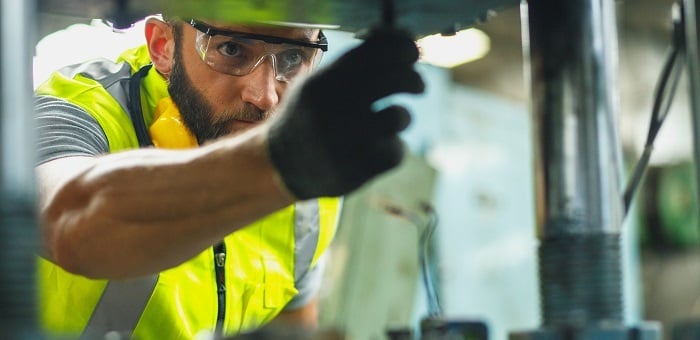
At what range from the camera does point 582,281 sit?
0.75 metres

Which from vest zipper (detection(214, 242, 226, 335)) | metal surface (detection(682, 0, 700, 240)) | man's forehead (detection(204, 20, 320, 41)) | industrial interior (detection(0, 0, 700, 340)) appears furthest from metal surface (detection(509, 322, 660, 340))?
vest zipper (detection(214, 242, 226, 335))

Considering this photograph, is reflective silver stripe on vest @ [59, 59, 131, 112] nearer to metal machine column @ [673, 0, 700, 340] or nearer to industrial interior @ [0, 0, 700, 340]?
Result: industrial interior @ [0, 0, 700, 340]

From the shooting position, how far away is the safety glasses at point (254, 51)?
134 cm

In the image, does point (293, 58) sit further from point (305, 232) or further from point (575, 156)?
point (575, 156)

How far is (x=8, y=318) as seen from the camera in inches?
18.9

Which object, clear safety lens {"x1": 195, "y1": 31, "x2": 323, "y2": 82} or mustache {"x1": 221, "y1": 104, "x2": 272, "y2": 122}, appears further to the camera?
mustache {"x1": 221, "y1": 104, "x2": 272, "y2": 122}

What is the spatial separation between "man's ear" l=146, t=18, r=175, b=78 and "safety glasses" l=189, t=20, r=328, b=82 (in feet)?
0.75

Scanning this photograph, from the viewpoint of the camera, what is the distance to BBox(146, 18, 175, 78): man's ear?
1665 millimetres

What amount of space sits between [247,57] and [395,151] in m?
0.72

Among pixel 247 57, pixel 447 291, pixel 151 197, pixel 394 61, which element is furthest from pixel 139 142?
pixel 447 291

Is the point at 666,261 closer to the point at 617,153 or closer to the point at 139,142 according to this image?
the point at 139,142

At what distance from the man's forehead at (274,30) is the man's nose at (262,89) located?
3.1 inches

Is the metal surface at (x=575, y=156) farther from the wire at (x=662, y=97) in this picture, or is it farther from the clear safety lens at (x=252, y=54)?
the clear safety lens at (x=252, y=54)

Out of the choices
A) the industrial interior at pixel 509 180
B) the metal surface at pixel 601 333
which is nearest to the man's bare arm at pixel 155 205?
the industrial interior at pixel 509 180
